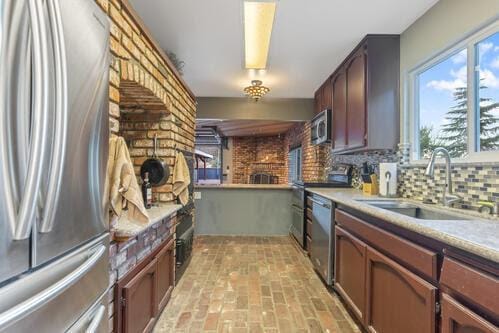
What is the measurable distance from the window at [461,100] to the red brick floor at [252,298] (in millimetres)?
1599

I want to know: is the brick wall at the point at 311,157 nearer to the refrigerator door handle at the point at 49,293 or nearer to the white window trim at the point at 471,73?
the white window trim at the point at 471,73

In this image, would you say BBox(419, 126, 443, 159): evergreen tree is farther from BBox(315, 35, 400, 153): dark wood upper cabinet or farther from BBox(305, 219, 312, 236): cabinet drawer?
BBox(305, 219, 312, 236): cabinet drawer

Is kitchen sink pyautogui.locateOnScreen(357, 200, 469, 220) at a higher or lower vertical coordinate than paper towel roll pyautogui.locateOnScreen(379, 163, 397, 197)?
lower

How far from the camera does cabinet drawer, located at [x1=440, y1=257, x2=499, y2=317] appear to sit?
2.85ft

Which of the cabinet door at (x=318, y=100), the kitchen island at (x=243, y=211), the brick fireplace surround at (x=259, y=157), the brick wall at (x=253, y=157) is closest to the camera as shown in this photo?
the cabinet door at (x=318, y=100)

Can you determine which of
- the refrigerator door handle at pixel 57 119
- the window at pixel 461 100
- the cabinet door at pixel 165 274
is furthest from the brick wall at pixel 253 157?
the refrigerator door handle at pixel 57 119

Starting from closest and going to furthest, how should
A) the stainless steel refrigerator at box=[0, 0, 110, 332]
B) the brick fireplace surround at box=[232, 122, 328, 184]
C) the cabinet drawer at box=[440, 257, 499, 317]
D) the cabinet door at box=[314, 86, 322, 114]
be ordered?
1. the stainless steel refrigerator at box=[0, 0, 110, 332]
2. the cabinet drawer at box=[440, 257, 499, 317]
3. the cabinet door at box=[314, 86, 322, 114]
4. the brick fireplace surround at box=[232, 122, 328, 184]

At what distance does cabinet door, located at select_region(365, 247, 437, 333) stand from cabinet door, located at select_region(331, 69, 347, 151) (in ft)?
6.11

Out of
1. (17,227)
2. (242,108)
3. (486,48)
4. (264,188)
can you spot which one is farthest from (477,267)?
(242,108)

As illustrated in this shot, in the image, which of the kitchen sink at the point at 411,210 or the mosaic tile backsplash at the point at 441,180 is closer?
the mosaic tile backsplash at the point at 441,180

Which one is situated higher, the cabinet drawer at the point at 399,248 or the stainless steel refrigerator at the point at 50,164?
the stainless steel refrigerator at the point at 50,164

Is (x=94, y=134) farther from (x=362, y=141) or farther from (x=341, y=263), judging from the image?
(x=362, y=141)

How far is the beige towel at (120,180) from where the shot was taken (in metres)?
1.26

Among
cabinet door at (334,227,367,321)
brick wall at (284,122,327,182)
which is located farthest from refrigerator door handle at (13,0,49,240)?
brick wall at (284,122,327,182)
